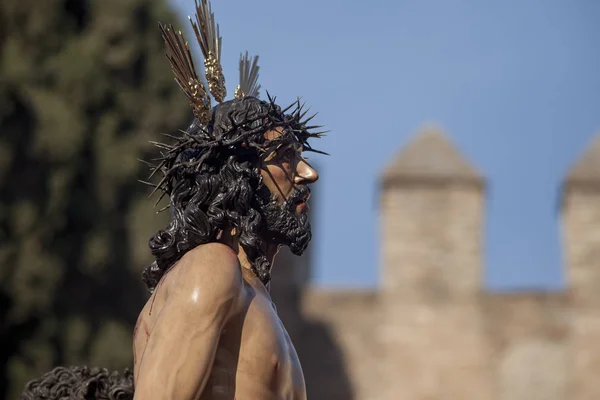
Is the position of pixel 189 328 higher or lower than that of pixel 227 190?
lower

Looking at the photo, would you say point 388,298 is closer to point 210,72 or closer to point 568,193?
point 568,193

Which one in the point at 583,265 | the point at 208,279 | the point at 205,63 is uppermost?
the point at 205,63

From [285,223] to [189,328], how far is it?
427 millimetres

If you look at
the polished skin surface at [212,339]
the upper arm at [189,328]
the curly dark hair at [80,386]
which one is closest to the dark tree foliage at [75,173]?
the curly dark hair at [80,386]

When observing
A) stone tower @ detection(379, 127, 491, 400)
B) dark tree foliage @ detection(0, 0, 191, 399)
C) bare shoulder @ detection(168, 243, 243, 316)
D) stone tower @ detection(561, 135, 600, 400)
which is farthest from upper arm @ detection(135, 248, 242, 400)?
stone tower @ detection(561, 135, 600, 400)

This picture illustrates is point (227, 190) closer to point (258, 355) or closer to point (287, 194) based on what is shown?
point (287, 194)

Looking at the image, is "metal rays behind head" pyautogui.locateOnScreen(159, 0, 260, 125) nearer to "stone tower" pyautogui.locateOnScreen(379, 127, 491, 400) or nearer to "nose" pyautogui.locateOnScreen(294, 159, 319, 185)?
"nose" pyautogui.locateOnScreen(294, 159, 319, 185)

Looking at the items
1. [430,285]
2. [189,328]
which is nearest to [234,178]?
[189,328]

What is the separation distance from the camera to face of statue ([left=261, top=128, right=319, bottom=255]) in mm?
3057

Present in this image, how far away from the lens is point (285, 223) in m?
3.06

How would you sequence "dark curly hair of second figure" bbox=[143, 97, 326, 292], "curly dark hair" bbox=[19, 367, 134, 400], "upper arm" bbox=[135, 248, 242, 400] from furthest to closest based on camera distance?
"curly dark hair" bbox=[19, 367, 134, 400], "dark curly hair of second figure" bbox=[143, 97, 326, 292], "upper arm" bbox=[135, 248, 242, 400]

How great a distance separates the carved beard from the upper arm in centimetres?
24

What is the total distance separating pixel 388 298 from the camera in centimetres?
2198

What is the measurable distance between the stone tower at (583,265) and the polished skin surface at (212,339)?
19405 mm
